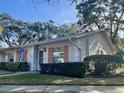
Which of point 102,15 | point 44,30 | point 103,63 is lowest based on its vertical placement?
point 103,63

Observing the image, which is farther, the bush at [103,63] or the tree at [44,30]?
the tree at [44,30]

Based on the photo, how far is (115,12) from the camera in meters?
27.9

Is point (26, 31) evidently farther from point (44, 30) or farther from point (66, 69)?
point (66, 69)

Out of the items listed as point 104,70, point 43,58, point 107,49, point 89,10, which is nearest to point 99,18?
point 89,10

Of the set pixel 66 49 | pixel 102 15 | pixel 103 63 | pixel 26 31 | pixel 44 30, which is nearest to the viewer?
pixel 103 63

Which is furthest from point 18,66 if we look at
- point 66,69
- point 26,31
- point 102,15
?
point 26,31

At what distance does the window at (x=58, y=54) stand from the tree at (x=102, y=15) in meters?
8.59

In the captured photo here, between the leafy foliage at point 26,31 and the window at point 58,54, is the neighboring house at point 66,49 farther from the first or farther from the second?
the leafy foliage at point 26,31

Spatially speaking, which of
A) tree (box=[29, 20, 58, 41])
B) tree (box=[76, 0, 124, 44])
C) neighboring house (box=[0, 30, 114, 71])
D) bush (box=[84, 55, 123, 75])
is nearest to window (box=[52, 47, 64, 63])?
neighboring house (box=[0, 30, 114, 71])

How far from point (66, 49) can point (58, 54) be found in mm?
1282

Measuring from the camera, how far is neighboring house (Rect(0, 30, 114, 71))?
19.6 metres

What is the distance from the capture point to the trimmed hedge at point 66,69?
52.2ft

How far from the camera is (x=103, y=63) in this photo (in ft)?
58.0

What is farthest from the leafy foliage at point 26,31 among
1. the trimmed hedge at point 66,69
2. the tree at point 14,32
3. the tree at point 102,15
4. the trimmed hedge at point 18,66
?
the trimmed hedge at point 66,69
